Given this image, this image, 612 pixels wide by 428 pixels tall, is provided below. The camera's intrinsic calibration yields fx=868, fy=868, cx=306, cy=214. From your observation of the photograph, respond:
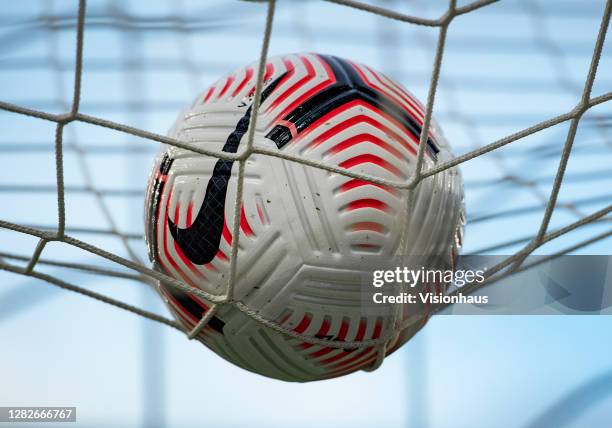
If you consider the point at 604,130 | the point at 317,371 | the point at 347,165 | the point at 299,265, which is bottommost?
the point at 317,371

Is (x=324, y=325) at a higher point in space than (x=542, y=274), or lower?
lower

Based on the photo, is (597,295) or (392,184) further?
(597,295)

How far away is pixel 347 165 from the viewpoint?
1.13 metres

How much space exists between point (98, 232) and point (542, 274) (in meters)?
0.92

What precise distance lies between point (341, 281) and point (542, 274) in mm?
480

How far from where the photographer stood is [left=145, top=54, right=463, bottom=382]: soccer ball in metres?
1.13

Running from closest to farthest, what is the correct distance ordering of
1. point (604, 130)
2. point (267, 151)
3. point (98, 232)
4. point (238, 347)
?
point (267, 151) → point (238, 347) → point (98, 232) → point (604, 130)

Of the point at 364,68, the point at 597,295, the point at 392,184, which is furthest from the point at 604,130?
the point at 392,184

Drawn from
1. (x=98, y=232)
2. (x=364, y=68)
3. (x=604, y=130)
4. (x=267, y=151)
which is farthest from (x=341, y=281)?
(x=604, y=130)

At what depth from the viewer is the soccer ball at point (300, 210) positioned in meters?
1.13

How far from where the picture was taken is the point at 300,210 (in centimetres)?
112

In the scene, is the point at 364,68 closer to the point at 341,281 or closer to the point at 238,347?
the point at 341,281

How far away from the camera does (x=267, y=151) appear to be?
3.68ft

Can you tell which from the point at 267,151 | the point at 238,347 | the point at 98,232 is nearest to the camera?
the point at 267,151
